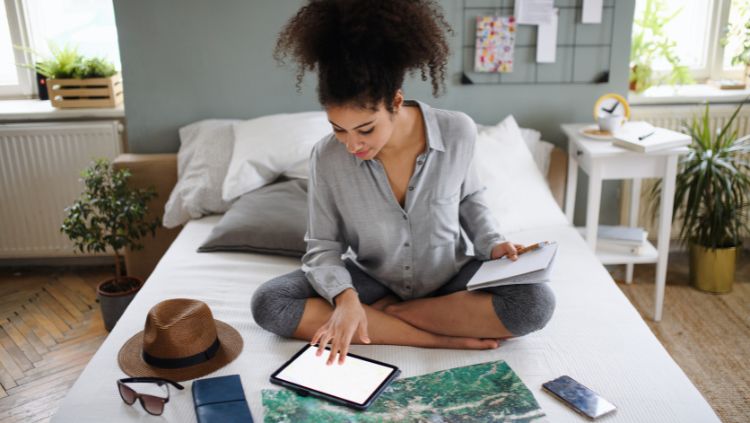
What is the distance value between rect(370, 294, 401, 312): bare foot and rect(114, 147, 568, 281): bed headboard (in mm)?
1144

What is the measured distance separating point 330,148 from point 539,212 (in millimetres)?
981

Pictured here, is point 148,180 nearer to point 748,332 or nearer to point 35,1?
point 35,1

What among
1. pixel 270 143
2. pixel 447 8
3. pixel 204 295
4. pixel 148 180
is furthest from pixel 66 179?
pixel 447 8

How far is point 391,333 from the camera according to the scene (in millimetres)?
1632

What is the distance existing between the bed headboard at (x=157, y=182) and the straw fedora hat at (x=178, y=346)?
116 cm

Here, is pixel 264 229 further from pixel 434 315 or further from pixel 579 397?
pixel 579 397

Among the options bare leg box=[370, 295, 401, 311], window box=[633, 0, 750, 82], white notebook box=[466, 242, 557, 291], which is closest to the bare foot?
bare leg box=[370, 295, 401, 311]

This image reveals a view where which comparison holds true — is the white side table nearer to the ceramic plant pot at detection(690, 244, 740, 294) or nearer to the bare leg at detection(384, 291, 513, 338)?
the ceramic plant pot at detection(690, 244, 740, 294)

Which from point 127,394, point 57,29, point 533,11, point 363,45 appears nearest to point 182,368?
point 127,394

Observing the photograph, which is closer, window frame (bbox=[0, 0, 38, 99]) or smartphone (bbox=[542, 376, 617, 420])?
smartphone (bbox=[542, 376, 617, 420])

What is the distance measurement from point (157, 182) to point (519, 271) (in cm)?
162

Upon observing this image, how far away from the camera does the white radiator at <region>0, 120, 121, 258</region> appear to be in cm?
285

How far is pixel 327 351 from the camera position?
5.27ft

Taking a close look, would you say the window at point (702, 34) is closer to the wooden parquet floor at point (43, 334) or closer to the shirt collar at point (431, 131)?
the shirt collar at point (431, 131)
